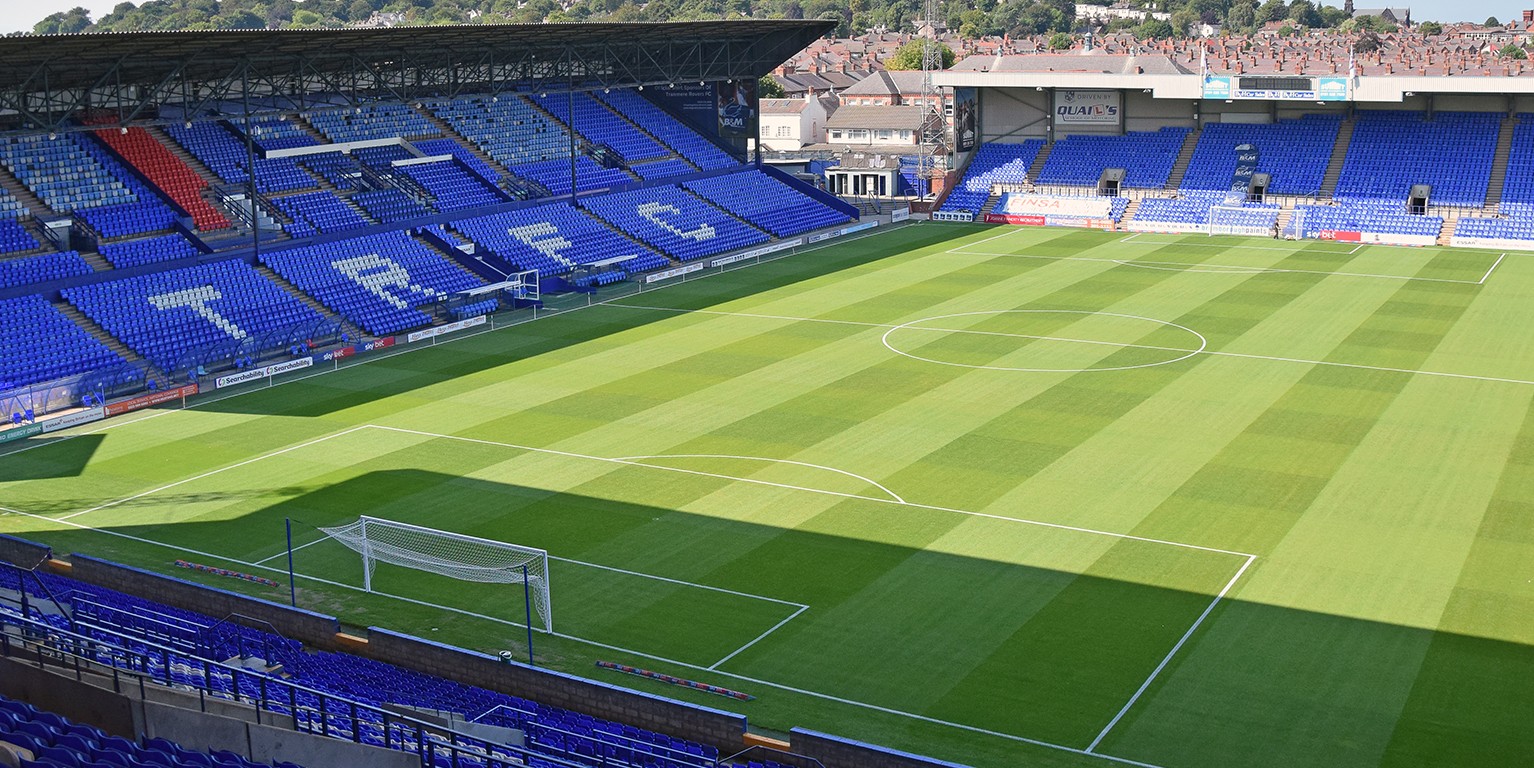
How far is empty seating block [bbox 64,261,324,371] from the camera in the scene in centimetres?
4400

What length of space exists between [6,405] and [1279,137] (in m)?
59.6

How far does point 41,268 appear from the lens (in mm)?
44812

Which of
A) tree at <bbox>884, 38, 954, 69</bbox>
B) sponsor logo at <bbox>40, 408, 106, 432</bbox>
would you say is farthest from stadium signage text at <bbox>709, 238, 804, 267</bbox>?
tree at <bbox>884, 38, 954, 69</bbox>

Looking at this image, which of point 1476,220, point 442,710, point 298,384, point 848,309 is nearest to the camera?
point 442,710

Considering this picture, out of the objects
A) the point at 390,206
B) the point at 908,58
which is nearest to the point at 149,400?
the point at 390,206

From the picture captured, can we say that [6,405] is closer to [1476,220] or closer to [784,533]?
[784,533]

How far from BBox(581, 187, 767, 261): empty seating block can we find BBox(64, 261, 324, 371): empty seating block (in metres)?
18.3

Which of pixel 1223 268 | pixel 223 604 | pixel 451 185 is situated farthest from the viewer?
pixel 451 185

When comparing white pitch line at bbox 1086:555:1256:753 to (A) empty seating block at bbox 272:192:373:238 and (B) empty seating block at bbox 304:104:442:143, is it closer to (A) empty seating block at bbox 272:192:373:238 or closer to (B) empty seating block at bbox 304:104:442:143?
(A) empty seating block at bbox 272:192:373:238

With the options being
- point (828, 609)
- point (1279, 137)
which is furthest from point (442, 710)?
point (1279, 137)

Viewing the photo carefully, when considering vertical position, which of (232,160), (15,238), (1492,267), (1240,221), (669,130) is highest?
(232,160)

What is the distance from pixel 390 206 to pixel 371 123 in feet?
22.4

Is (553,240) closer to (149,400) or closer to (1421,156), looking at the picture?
(149,400)

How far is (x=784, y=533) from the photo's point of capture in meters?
29.3
